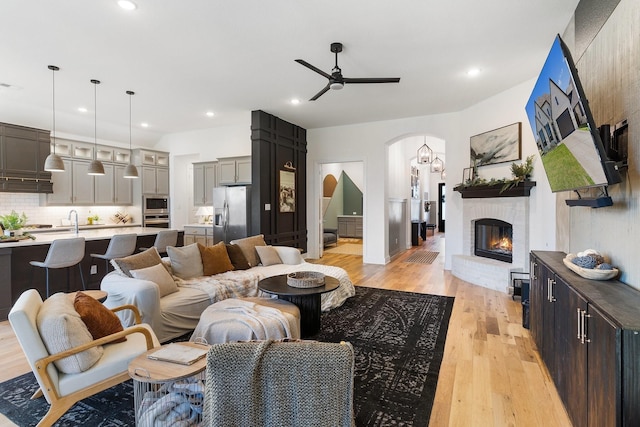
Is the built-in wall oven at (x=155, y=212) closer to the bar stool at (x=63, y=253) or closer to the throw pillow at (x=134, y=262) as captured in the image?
the bar stool at (x=63, y=253)

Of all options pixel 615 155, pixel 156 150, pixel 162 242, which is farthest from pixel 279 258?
pixel 156 150

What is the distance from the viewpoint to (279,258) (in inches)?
189

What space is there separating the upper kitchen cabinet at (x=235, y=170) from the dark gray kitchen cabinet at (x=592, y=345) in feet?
18.0

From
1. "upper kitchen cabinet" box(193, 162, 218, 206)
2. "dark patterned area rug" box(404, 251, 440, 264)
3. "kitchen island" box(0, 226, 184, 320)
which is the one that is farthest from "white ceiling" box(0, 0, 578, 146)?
"dark patterned area rug" box(404, 251, 440, 264)

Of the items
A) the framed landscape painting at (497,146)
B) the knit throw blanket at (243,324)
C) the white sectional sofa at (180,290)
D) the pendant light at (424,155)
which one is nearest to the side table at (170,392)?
the knit throw blanket at (243,324)

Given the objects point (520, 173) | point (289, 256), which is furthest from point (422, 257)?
point (289, 256)

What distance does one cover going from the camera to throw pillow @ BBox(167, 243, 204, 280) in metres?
3.77

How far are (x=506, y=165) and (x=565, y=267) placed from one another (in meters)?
3.18

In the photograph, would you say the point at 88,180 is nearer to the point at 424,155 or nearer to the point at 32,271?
the point at 32,271

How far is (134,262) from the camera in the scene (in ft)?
10.7

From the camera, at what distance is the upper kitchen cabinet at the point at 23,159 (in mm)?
5785

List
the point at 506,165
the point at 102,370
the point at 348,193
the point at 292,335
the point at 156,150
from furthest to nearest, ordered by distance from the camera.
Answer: the point at 348,193, the point at 156,150, the point at 506,165, the point at 292,335, the point at 102,370

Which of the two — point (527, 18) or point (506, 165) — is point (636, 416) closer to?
point (527, 18)

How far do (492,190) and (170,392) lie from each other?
503 cm
